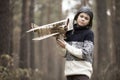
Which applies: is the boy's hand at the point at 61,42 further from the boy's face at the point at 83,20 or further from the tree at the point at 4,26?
the tree at the point at 4,26

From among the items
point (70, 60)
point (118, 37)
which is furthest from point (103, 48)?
point (70, 60)

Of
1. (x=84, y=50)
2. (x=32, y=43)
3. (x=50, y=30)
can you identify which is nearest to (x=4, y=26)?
(x=50, y=30)

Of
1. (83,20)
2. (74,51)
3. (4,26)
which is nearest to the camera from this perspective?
(74,51)

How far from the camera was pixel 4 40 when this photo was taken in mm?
9359

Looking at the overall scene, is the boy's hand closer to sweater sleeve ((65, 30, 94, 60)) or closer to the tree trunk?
sweater sleeve ((65, 30, 94, 60))

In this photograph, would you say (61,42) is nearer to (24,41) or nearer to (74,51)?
(74,51)

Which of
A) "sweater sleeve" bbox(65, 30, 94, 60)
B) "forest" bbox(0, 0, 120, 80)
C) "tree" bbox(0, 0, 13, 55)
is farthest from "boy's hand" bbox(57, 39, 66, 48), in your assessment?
"tree" bbox(0, 0, 13, 55)

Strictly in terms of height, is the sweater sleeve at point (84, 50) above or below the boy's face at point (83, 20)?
below

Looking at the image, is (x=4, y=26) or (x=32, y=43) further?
(x=32, y=43)

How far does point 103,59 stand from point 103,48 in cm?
83

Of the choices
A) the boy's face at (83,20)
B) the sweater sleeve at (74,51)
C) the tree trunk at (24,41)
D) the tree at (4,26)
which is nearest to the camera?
the sweater sleeve at (74,51)

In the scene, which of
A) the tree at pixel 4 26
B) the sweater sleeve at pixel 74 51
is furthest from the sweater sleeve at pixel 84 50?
the tree at pixel 4 26

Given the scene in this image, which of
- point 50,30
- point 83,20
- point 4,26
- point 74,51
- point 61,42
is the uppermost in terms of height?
point 4,26

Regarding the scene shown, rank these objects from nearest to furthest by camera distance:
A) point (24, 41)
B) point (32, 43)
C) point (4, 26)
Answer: point (4, 26), point (24, 41), point (32, 43)
